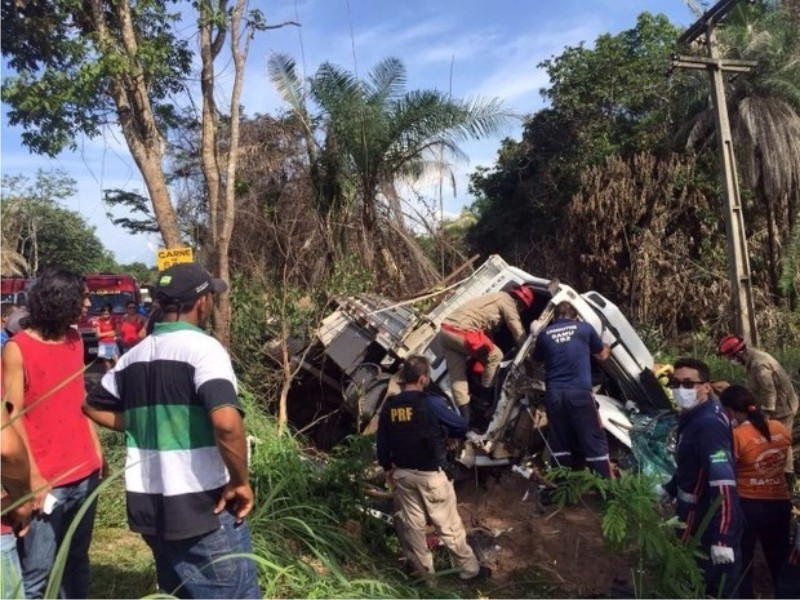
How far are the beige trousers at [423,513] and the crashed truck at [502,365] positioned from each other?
1795mm

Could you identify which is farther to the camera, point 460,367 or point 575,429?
point 460,367

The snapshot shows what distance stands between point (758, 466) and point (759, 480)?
86 millimetres

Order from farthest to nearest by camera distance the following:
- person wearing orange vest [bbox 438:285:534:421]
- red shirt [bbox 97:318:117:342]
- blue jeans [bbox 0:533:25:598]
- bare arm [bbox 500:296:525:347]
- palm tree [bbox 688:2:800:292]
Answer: palm tree [bbox 688:2:800:292] → red shirt [bbox 97:318:117:342] → bare arm [bbox 500:296:525:347] → person wearing orange vest [bbox 438:285:534:421] → blue jeans [bbox 0:533:25:598]

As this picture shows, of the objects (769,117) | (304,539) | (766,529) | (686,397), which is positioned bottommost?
(766,529)

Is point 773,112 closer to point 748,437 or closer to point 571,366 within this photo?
point 571,366

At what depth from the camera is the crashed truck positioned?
7109mm

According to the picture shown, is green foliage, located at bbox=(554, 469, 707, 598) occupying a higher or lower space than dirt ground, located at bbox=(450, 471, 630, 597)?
higher

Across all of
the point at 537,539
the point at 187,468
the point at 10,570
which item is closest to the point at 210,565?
the point at 187,468

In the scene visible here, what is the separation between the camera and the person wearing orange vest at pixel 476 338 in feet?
24.1

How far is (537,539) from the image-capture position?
6105 mm

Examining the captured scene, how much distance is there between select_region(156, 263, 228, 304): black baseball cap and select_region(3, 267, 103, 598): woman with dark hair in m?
0.63

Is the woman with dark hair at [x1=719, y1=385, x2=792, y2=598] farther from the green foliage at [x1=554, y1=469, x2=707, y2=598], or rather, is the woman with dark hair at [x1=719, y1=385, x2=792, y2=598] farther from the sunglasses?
the green foliage at [x1=554, y1=469, x2=707, y2=598]

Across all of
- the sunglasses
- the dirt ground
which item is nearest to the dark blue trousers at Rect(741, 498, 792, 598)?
the sunglasses

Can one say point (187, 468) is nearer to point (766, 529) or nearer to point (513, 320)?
point (766, 529)
